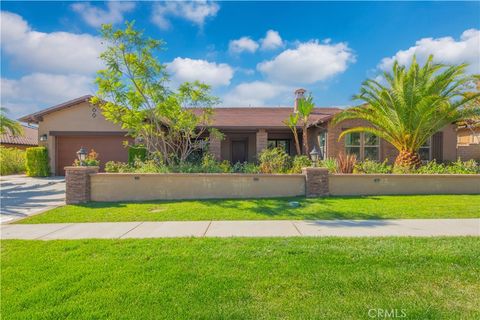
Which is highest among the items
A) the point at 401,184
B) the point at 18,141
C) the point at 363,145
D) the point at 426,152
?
the point at 18,141

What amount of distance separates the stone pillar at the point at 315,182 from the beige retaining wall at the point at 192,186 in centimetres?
28

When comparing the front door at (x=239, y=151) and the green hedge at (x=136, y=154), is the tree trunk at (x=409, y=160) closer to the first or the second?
the front door at (x=239, y=151)

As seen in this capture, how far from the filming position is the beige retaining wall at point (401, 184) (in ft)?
31.6

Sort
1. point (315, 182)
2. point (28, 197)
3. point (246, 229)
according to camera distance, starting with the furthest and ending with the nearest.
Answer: point (28, 197)
point (315, 182)
point (246, 229)

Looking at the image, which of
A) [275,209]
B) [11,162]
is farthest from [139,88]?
[11,162]

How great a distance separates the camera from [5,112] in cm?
1842

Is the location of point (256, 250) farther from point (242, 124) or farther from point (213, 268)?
point (242, 124)

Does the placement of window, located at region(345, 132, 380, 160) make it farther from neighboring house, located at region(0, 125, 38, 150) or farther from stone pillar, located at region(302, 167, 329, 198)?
neighboring house, located at region(0, 125, 38, 150)

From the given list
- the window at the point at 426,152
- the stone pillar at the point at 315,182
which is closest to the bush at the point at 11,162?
the stone pillar at the point at 315,182

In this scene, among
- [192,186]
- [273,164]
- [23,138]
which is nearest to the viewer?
[192,186]

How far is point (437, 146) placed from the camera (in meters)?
15.3

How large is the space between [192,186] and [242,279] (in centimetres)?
628

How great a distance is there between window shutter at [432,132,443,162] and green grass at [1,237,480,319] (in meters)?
12.9

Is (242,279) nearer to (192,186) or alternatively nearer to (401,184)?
(192,186)
